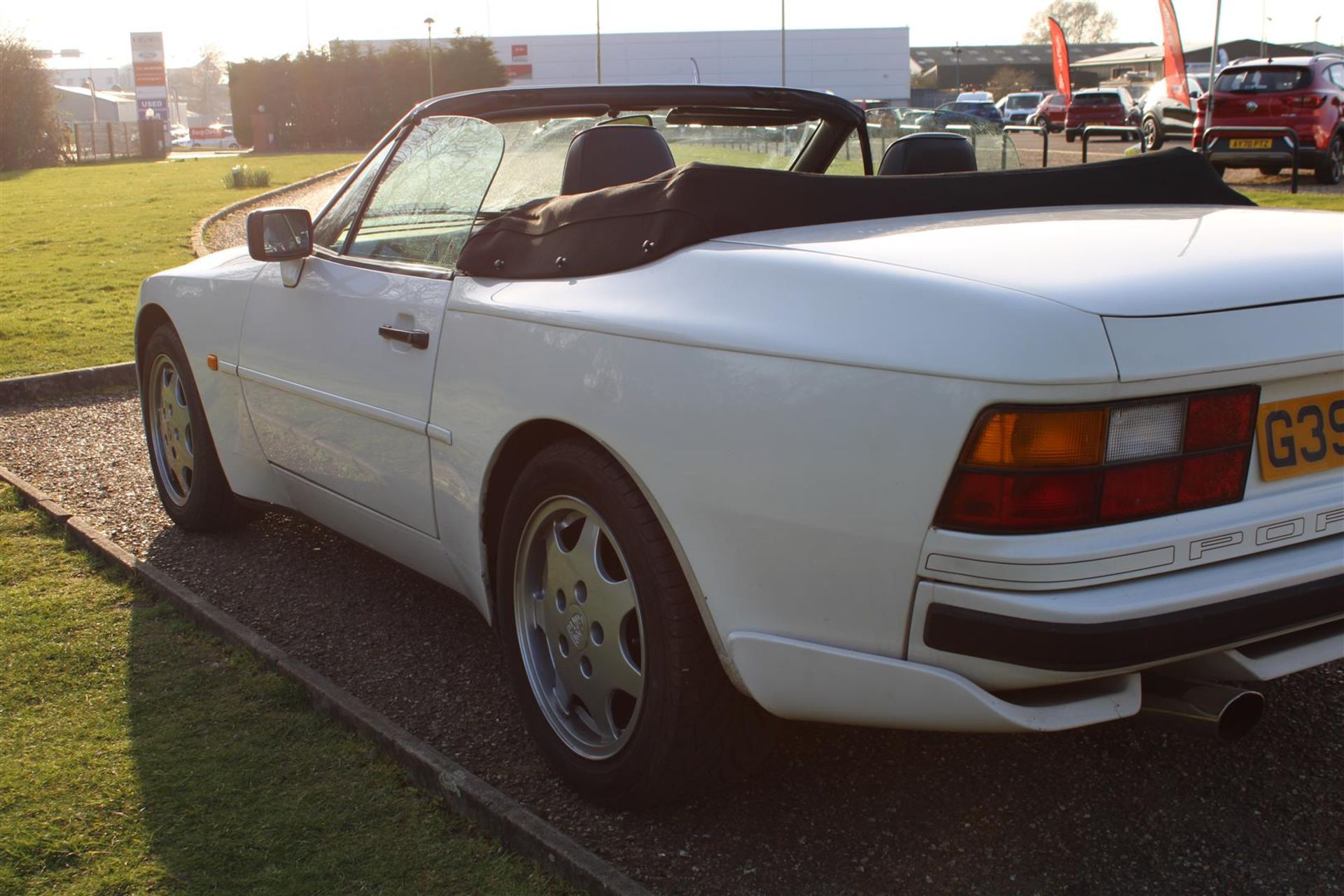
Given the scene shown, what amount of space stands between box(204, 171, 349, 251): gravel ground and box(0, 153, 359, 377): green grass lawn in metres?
0.39

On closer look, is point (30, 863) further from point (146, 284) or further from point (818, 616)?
point (146, 284)

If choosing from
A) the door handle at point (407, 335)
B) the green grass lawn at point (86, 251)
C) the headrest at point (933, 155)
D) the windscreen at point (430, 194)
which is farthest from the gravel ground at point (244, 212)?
the door handle at point (407, 335)

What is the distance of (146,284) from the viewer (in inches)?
184

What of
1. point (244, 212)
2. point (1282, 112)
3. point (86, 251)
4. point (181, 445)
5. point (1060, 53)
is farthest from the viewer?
point (1060, 53)

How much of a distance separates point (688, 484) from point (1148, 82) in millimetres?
65173

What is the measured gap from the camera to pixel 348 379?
3.42m

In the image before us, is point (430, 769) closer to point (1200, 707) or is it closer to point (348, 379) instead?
point (348, 379)

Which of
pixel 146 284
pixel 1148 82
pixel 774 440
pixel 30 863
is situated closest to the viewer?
pixel 774 440

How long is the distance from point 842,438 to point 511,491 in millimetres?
1036

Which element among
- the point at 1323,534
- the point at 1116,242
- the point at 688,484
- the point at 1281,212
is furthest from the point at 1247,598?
the point at 1281,212

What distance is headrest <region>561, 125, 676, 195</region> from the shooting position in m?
3.13

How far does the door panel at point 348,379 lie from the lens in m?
3.16

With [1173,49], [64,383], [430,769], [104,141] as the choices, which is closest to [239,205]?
[64,383]

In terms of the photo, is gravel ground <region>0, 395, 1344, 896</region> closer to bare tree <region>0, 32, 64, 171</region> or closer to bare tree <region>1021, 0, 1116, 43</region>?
bare tree <region>0, 32, 64, 171</region>
